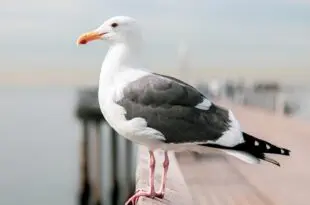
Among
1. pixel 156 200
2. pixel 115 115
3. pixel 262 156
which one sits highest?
pixel 115 115

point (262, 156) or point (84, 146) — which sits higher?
point (262, 156)

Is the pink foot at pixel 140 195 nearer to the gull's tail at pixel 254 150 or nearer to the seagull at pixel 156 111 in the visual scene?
the seagull at pixel 156 111

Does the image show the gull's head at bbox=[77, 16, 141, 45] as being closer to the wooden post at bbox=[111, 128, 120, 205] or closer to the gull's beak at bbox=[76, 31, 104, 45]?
the gull's beak at bbox=[76, 31, 104, 45]

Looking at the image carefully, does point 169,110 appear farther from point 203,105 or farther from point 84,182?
point 84,182

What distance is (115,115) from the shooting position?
2926mm

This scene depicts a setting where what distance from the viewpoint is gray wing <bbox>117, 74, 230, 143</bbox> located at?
2.92 m

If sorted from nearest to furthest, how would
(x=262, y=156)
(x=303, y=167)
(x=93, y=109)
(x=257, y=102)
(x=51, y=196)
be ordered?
(x=262, y=156)
(x=303, y=167)
(x=93, y=109)
(x=257, y=102)
(x=51, y=196)

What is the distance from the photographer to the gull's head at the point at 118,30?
303 centimetres

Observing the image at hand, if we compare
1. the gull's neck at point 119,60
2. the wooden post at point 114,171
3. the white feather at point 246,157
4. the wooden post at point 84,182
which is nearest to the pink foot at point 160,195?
the white feather at point 246,157

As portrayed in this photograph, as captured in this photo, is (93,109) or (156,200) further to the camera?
(93,109)

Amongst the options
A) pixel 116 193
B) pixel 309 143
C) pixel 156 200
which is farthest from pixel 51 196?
pixel 156 200

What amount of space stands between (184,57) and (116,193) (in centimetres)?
498

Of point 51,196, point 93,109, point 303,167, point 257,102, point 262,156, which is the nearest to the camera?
point 262,156

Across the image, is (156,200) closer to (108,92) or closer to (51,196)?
(108,92)
